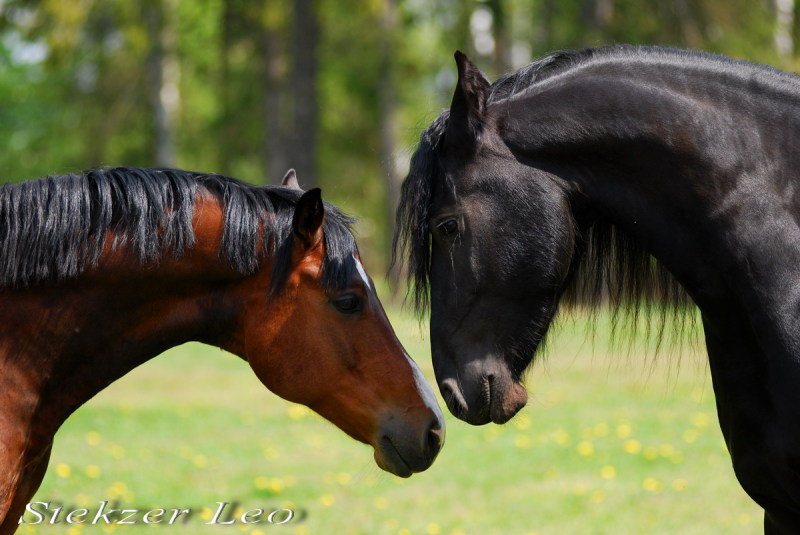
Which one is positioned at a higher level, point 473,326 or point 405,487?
point 473,326

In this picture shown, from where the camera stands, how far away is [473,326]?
314cm

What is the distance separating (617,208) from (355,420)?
1.16 m

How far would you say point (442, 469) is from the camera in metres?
7.99

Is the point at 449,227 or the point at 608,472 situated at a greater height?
the point at 449,227

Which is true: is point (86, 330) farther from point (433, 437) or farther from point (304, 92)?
point (304, 92)

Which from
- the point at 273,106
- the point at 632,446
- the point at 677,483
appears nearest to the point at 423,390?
the point at 677,483

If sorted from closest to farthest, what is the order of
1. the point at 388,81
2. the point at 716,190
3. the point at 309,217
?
the point at 716,190 < the point at 309,217 < the point at 388,81

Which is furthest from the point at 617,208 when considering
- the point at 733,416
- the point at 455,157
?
the point at 733,416

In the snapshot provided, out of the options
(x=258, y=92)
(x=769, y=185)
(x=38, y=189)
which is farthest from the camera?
(x=258, y=92)

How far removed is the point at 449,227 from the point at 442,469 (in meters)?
5.18

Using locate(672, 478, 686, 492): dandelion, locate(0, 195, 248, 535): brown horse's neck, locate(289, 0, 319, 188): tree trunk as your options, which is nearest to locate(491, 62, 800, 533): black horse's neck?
locate(0, 195, 248, 535): brown horse's neck

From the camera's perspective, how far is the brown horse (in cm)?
312

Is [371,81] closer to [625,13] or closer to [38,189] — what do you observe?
[625,13]

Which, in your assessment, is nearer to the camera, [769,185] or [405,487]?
[769,185]
